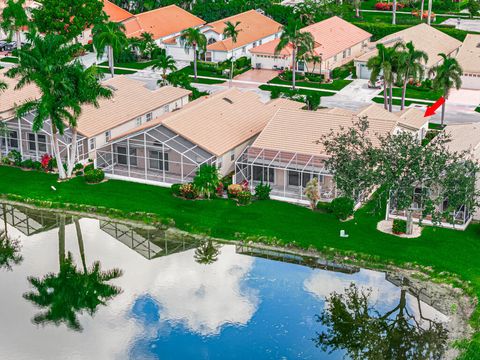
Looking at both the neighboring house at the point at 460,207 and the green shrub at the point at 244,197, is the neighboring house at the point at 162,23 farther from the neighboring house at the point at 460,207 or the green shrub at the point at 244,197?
the neighboring house at the point at 460,207

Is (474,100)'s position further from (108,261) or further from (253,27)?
(108,261)

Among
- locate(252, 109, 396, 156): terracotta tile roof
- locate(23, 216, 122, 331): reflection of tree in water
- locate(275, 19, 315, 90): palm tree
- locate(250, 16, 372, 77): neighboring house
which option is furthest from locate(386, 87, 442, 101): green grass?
locate(23, 216, 122, 331): reflection of tree in water

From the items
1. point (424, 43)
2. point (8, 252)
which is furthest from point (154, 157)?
point (424, 43)

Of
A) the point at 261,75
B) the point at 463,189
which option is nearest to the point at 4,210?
the point at 463,189

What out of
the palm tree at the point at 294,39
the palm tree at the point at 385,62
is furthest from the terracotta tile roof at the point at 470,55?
the palm tree at the point at 385,62

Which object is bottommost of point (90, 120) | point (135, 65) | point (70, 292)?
point (70, 292)

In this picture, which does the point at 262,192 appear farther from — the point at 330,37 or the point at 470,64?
the point at 330,37
